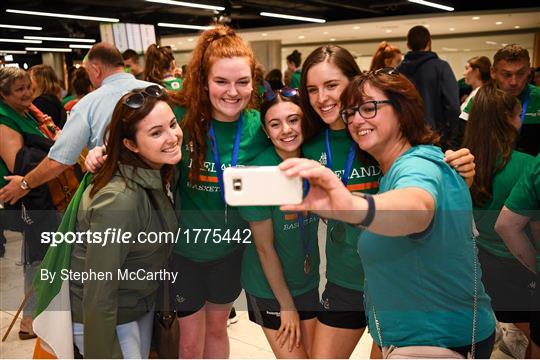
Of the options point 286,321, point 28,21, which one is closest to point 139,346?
point 286,321

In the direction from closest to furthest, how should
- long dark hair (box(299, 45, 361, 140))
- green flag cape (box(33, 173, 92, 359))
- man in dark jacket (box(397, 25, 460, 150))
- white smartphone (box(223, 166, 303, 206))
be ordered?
white smartphone (box(223, 166, 303, 206)) < green flag cape (box(33, 173, 92, 359)) < long dark hair (box(299, 45, 361, 140)) < man in dark jacket (box(397, 25, 460, 150))

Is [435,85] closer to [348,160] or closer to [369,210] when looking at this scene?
[348,160]

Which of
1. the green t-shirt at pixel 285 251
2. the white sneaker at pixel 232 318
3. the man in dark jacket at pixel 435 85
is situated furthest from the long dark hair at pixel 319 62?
the man in dark jacket at pixel 435 85

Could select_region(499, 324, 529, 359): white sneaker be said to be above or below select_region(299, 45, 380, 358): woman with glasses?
below

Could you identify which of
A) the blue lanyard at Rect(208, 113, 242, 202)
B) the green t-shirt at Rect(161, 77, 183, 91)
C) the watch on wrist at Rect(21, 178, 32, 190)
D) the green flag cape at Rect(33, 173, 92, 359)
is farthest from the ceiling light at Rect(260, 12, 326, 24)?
the green flag cape at Rect(33, 173, 92, 359)

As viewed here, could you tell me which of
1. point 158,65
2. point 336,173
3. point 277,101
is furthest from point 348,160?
point 158,65

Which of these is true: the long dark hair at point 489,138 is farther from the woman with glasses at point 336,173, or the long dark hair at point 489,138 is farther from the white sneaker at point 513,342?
the white sneaker at point 513,342

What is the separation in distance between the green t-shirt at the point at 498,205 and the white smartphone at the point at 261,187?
1152 millimetres

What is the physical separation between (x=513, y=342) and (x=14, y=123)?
9.23ft

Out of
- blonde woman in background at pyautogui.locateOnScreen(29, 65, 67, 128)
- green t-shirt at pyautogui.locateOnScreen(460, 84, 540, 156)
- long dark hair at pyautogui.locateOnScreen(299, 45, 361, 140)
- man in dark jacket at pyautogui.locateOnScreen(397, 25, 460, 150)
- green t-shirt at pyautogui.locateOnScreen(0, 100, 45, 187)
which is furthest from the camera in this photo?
blonde woman in background at pyautogui.locateOnScreen(29, 65, 67, 128)

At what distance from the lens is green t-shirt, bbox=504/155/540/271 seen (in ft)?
4.91

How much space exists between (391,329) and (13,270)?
1498 mm
